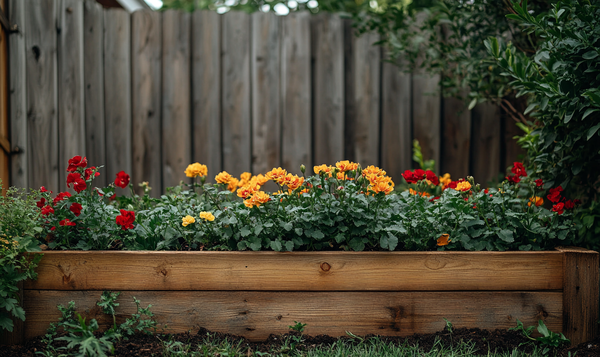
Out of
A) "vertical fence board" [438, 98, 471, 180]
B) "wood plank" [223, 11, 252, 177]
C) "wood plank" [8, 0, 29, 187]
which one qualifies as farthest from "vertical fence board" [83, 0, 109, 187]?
"vertical fence board" [438, 98, 471, 180]

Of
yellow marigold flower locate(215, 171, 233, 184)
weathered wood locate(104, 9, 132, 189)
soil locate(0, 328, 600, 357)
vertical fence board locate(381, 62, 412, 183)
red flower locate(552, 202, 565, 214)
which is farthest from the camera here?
vertical fence board locate(381, 62, 412, 183)

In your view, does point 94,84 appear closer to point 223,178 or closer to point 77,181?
point 77,181

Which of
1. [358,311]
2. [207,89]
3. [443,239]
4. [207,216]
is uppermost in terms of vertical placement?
[207,89]

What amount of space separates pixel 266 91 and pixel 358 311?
6.16ft

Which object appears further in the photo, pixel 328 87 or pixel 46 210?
pixel 328 87

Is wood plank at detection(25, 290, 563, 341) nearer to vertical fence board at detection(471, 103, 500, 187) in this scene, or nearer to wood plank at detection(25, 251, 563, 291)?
wood plank at detection(25, 251, 563, 291)

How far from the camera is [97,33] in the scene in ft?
9.57

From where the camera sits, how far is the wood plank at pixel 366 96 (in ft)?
9.93

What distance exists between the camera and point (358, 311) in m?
1.61

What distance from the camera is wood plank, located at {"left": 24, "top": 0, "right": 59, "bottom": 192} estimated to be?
8.97 ft

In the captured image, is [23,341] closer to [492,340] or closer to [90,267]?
[90,267]

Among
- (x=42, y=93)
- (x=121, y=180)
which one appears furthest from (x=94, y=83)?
(x=121, y=180)

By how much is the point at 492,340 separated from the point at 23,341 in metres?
1.76

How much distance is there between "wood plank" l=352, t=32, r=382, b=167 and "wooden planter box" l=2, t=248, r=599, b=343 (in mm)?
1537
